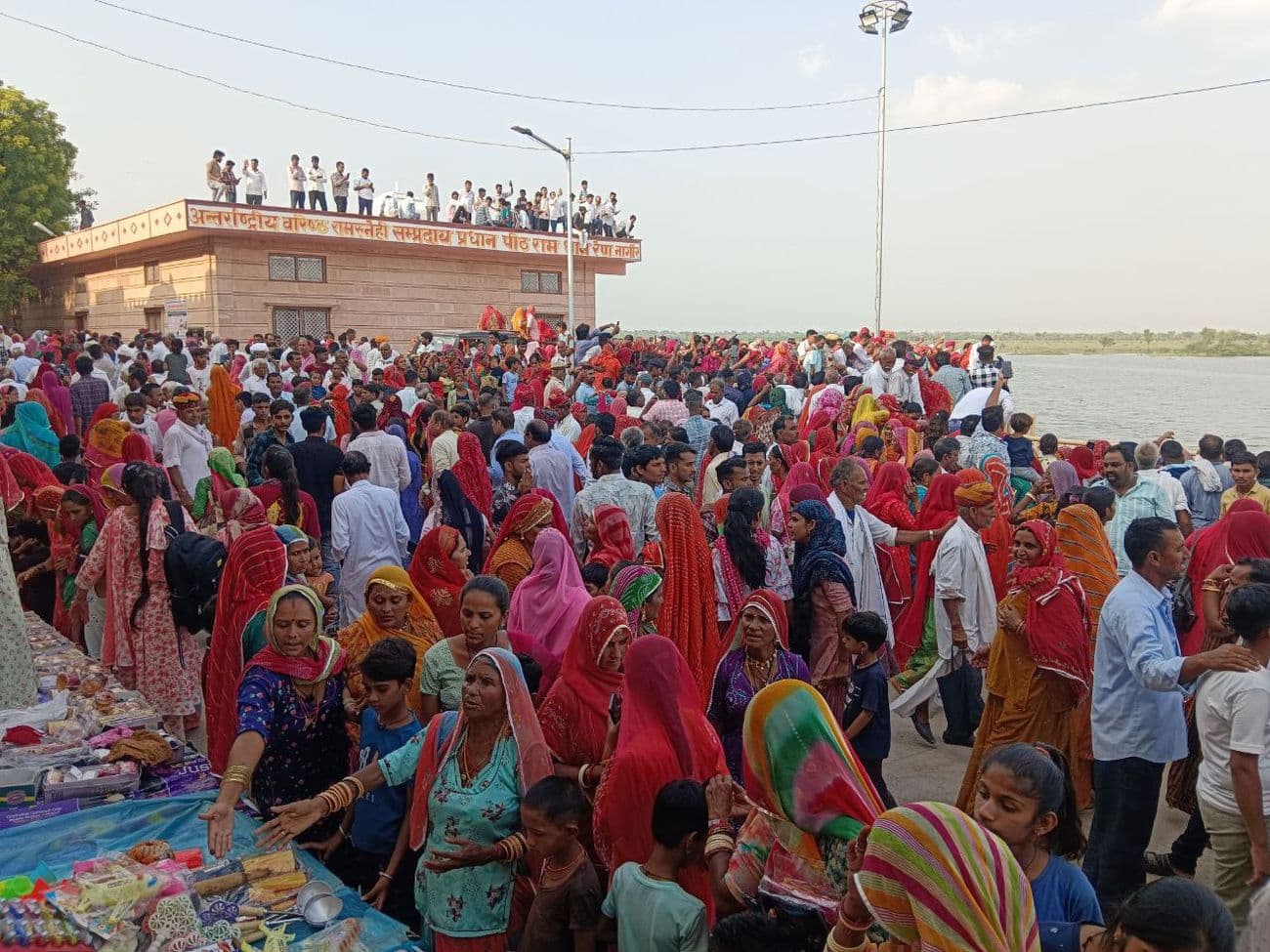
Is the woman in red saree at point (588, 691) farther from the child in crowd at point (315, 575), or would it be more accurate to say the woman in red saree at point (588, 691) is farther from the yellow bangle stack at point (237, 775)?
the child in crowd at point (315, 575)

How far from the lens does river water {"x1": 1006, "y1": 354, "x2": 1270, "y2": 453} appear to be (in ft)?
55.1

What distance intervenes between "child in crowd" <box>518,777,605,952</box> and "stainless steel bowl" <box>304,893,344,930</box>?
1.83 ft

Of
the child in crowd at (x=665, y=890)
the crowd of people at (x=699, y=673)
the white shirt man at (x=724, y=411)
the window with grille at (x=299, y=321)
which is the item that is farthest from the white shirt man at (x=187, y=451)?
the window with grille at (x=299, y=321)

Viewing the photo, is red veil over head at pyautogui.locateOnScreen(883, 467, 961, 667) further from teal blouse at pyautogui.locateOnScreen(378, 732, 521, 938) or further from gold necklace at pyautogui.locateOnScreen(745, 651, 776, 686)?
teal blouse at pyautogui.locateOnScreen(378, 732, 521, 938)

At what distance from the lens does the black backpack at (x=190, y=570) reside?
4.99m

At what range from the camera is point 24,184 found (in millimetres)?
30297

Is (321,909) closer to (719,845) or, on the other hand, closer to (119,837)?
(119,837)

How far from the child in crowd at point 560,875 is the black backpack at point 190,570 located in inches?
109

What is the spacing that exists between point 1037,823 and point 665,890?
3.01ft

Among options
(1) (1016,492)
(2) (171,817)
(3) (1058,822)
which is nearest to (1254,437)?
(1) (1016,492)

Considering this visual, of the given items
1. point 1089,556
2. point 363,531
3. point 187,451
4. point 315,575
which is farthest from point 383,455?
point 1089,556

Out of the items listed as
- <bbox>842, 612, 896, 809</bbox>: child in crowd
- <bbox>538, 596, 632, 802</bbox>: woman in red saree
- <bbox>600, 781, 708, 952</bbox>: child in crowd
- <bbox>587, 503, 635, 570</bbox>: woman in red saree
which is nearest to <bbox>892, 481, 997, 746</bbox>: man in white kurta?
<bbox>842, 612, 896, 809</bbox>: child in crowd

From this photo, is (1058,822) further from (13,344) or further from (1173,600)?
(13,344)

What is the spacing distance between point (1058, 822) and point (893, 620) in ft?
14.8
